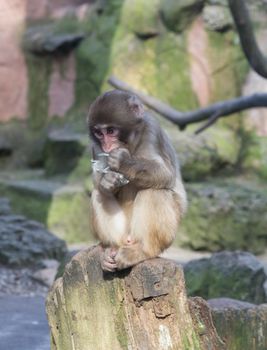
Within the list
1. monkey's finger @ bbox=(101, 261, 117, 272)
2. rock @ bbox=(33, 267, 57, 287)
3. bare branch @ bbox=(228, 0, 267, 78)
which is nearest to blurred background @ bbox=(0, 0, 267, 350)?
rock @ bbox=(33, 267, 57, 287)

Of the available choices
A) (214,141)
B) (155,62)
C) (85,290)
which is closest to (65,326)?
(85,290)

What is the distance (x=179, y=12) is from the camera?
12.9 metres

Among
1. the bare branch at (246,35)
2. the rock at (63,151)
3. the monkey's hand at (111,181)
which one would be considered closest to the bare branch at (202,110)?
the bare branch at (246,35)

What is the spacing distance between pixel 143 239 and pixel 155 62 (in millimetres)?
9465

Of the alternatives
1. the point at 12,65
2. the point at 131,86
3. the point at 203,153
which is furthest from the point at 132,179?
the point at 12,65

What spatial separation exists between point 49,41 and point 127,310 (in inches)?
403

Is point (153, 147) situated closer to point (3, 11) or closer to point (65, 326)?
point (65, 326)

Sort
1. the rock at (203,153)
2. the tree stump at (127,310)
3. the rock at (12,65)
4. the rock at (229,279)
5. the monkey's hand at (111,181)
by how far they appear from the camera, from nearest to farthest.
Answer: the tree stump at (127,310), the monkey's hand at (111,181), the rock at (229,279), the rock at (203,153), the rock at (12,65)

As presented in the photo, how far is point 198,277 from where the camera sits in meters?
6.73

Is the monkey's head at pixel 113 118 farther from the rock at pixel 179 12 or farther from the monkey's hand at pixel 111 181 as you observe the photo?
the rock at pixel 179 12

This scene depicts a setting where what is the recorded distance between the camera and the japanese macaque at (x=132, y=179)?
3.98 meters

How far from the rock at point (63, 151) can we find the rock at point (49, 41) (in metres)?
1.41

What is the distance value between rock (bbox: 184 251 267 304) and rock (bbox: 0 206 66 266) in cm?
248

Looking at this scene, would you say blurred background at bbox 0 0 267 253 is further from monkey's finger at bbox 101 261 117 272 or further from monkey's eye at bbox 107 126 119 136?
monkey's finger at bbox 101 261 117 272
